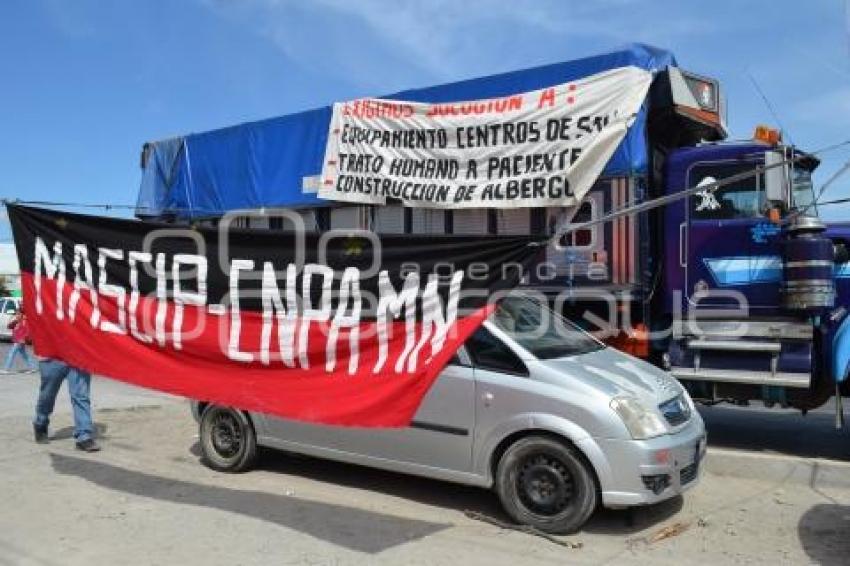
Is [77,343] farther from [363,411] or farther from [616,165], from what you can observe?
[616,165]

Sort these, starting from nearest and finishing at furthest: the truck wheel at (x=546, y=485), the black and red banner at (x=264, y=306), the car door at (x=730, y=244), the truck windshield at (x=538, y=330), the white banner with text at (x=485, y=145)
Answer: the black and red banner at (x=264, y=306), the truck wheel at (x=546, y=485), the truck windshield at (x=538, y=330), the car door at (x=730, y=244), the white banner with text at (x=485, y=145)

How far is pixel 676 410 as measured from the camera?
6.47 m

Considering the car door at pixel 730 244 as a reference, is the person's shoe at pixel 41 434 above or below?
below

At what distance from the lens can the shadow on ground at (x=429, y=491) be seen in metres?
6.37

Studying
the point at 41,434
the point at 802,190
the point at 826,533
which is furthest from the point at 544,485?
the point at 41,434

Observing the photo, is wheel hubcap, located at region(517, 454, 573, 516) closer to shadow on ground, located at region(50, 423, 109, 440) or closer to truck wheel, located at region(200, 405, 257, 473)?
truck wheel, located at region(200, 405, 257, 473)

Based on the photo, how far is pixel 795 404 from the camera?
844 cm

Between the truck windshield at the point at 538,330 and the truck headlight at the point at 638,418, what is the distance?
706 millimetres

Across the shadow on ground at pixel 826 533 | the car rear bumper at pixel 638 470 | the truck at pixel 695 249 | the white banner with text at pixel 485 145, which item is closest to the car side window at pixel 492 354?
the car rear bumper at pixel 638 470

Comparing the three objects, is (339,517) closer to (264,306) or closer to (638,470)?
(264,306)

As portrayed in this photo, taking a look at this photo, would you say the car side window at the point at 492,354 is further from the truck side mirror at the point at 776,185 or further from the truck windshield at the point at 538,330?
the truck side mirror at the point at 776,185

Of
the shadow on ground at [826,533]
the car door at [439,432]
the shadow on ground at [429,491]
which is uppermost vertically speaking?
the car door at [439,432]

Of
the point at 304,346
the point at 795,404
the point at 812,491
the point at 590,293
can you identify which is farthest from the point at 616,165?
the point at 304,346

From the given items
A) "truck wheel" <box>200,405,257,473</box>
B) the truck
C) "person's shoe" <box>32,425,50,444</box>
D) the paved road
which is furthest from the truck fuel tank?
"person's shoe" <box>32,425,50,444</box>
